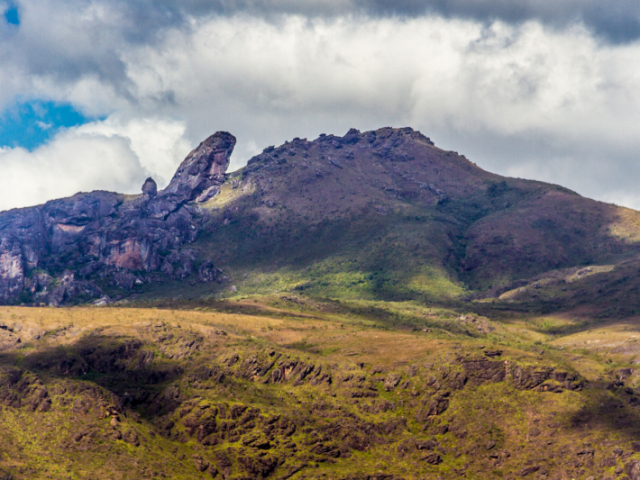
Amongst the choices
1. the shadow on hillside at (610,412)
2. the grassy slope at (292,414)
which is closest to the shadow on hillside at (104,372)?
the grassy slope at (292,414)

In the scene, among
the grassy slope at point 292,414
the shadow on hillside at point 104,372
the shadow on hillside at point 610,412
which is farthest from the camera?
the shadow on hillside at point 104,372

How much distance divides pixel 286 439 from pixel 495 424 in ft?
164

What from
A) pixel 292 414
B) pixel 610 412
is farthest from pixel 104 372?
pixel 610 412

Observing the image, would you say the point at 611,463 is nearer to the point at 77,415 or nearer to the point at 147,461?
the point at 147,461

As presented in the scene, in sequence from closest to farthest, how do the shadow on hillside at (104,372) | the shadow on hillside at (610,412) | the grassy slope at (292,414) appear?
the grassy slope at (292,414) → the shadow on hillside at (610,412) → the shadow on hillside at (104,372)

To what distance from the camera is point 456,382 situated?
174125 millimetres

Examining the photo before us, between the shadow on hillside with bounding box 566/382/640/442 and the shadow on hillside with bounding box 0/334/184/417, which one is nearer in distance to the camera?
the shadow on hillside with bounding box 566/382/640/442

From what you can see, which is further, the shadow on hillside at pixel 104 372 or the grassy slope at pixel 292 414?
the shadow on hillside at pixel 104 372

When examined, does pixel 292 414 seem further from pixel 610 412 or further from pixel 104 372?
pixel 610 412

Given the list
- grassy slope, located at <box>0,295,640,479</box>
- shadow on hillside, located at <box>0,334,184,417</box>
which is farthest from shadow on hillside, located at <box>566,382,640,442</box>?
shadow on hillside, located at <box>0,334,184,417</box>

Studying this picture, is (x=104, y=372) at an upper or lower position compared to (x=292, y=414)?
upper

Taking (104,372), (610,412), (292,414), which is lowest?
(292,414)

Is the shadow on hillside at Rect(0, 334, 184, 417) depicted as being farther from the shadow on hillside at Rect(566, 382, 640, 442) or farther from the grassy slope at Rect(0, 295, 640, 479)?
the shadow on hillside at Rect(566, 382, 640, 442)

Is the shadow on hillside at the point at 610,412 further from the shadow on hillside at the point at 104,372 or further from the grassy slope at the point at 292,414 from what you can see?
the shadow on hillside at the point at 104,372
